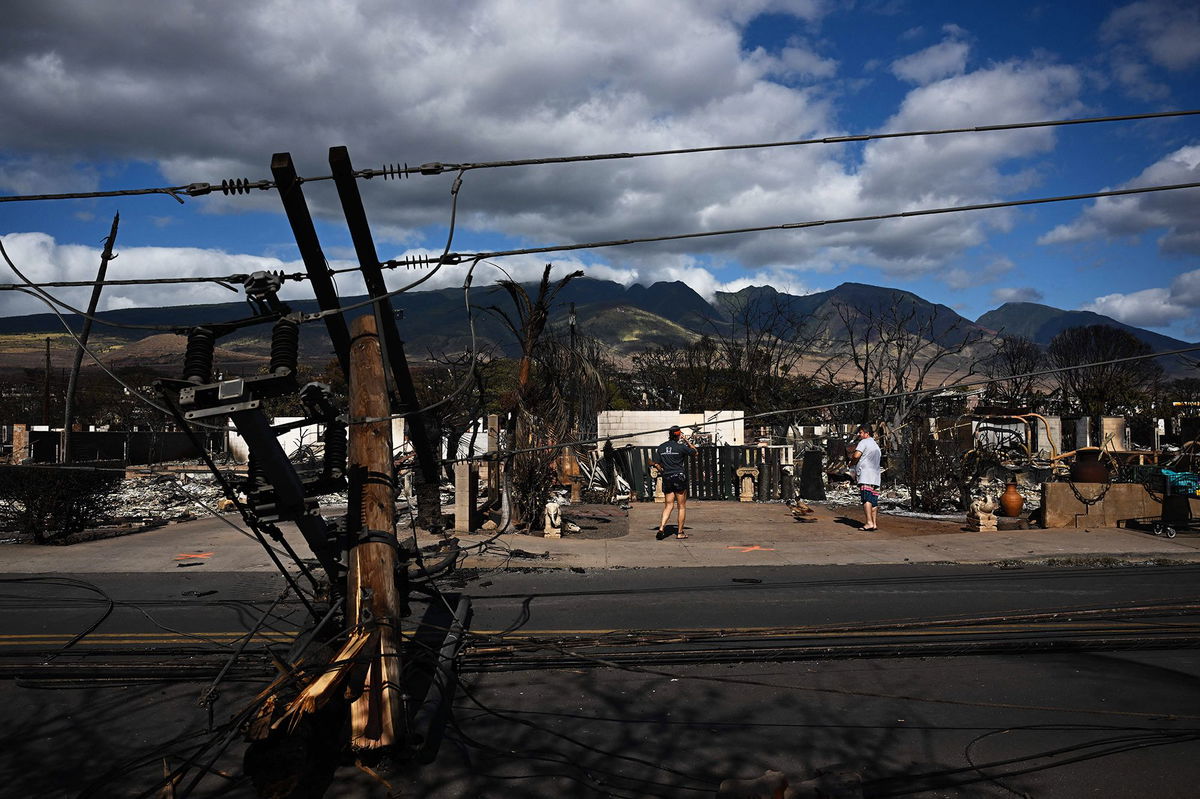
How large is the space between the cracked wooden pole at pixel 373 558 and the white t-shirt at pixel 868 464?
10828 millimetres

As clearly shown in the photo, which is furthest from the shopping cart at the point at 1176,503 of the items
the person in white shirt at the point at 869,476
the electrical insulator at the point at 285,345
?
the electrical insulator at the point at 285,345

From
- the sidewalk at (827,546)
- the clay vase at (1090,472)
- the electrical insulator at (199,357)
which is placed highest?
the electrical insulator at (199,357)

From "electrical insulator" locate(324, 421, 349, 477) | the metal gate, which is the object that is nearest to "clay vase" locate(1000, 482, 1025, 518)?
the metal gate

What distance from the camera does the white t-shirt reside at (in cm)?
1414

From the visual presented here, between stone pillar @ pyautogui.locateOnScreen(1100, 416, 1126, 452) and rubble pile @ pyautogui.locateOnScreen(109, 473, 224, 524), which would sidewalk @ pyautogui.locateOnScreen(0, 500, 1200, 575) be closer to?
rubble pile @ pyautogui.locateOnScreen(109, 473, 224, 524)

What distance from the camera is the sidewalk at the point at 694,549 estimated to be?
11.0 meters

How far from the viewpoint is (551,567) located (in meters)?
10.6

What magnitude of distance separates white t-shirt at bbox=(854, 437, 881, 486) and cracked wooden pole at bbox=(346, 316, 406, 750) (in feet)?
35.5

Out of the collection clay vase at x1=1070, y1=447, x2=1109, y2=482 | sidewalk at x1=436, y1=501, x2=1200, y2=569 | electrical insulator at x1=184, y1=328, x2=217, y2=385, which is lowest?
sidewalk at x1=436, y1=501, x2=1200, y2=569

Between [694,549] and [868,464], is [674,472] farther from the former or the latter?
[868,464]

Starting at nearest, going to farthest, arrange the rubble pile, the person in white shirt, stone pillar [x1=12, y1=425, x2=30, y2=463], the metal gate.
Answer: the person in white shirt, the rubble pile, the metal gate, stone pillar [x1=12, y1=425, x2=30, y2=463]

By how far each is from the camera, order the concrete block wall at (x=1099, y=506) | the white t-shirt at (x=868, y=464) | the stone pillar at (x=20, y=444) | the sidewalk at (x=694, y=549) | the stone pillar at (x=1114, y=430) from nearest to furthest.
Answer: the sidewalk at (x=694, y=549)
the concrete block wall at (x=1099, y=506)
the white t-shirt at (x=868, y=464)
the stone pillar at (x=1114, y=430)
the stone pillar at (x=20, y=444)

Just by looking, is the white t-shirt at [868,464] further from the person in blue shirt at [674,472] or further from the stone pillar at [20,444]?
the stone pillar at [20,444]

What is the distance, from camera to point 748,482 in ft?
64.1
